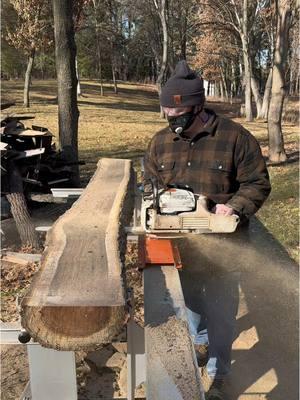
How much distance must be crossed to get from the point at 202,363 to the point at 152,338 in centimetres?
164

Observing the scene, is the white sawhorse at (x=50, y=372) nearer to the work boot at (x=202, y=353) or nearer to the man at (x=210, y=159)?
the man at (x=210, y=159)

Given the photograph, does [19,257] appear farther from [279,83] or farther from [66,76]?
[279,83]

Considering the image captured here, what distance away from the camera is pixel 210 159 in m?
2.99

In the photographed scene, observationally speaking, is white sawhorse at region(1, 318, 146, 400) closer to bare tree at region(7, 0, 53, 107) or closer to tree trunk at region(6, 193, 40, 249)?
tree trunk at region(6, 193, 40, 249)

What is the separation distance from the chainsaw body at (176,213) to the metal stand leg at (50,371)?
897 millimetres

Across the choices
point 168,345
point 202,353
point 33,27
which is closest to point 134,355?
point 168,345

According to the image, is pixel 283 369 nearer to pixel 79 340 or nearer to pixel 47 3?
pixel 79 340

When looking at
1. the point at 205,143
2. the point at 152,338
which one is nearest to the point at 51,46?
the point at 205,143

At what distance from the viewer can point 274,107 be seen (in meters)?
10.1

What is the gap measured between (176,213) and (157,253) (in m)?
0.25

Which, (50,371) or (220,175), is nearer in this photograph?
(50,371)

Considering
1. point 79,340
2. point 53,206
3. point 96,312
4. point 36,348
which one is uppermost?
point 96,312

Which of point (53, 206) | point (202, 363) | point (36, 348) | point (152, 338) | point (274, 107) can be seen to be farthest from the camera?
point (274, 107)

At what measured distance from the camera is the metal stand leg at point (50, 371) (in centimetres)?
199
